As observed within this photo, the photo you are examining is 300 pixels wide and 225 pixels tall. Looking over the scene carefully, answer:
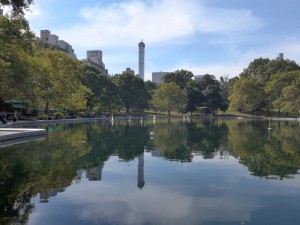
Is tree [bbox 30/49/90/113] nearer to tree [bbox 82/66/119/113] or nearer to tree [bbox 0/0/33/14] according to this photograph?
tree [bbox 82/66/119/113]

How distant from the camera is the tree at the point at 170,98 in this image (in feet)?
314

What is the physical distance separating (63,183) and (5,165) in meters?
3.77

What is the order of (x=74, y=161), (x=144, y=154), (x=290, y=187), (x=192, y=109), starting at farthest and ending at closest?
(x=192, y=109)
(x=144, y=154)
(x=74, y=161)
(x=290, y=187)

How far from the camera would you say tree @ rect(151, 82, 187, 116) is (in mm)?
95688

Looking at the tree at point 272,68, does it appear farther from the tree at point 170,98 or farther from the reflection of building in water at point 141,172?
the reflection of building in water at point 141,172

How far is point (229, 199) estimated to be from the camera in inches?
374

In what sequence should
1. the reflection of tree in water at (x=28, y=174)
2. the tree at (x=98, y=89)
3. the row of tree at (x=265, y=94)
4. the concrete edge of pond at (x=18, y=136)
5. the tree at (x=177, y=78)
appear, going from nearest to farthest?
the reflection of tree in water at (x=28, y=174) < the concrete edge of pond at (x=18, y=136) < the tree at (x=98, y=89) < the row of tree at (x=265, y=94) < the tree at (x=177, y=78)

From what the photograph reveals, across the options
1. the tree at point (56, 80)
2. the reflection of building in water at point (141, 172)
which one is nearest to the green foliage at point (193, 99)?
the tree at point (56, 80)

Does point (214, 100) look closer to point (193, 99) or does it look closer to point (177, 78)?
point (193, 99)

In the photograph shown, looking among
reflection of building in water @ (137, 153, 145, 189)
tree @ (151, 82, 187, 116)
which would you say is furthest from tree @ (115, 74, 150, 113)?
reflection of building in water @ (137, 153, 145, 189)

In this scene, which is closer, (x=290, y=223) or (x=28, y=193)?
(x=290, y=223)

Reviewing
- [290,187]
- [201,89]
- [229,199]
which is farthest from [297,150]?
[201,89]

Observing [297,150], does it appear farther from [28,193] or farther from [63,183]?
[28,193]

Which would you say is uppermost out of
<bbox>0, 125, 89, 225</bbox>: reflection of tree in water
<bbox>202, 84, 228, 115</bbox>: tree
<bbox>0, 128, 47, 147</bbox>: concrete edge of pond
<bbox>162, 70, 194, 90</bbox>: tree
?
<bbox>162, 70, 194, 90</bbox>: tree
